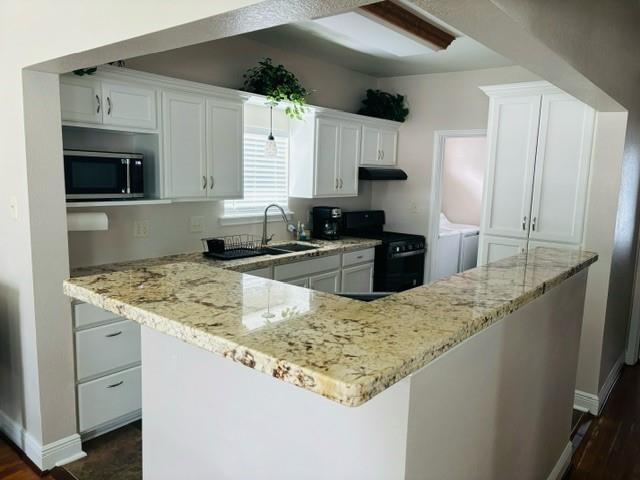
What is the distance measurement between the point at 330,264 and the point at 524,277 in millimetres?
2463

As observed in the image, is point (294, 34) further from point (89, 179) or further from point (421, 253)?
point (421, 253)

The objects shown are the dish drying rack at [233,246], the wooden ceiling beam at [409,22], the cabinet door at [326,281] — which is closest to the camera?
the wooden ceiling beam at [409,22]

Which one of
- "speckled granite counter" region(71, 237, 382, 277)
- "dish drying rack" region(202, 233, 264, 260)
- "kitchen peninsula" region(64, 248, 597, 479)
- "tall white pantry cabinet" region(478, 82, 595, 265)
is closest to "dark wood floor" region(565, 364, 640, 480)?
"kitchen peninsula" region(64, 248, 597, 479)

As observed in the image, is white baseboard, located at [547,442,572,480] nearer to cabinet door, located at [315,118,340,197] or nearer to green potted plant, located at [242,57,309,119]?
cabinet door, located at [315,118,340,197]

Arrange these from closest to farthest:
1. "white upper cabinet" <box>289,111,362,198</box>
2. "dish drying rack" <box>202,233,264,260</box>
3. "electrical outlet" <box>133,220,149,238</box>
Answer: "electrical outlet" <box>133,220,149,238</box>
"dish drying rack" <box>202,233,264,260</box>
"white upper cabinet" <box>289,111,362,198</box>

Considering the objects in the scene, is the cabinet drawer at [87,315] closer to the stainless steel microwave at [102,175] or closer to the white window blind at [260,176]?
the stainless steel microwave at [102,175]

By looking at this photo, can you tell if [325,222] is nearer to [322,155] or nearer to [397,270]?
[322,155]

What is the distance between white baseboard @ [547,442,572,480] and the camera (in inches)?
98.3

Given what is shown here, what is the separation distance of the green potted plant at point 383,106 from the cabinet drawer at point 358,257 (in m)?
1.46

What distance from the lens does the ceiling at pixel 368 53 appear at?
147 inches

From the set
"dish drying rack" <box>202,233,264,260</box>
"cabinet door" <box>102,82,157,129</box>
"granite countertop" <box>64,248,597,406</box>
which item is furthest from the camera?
"dish drying rack" <box>202,233,264,260</box>

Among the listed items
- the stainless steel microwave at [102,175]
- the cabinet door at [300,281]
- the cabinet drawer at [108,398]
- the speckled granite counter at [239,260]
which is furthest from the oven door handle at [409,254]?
the cabinet drawer at [108,398]

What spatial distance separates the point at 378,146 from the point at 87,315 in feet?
11.0

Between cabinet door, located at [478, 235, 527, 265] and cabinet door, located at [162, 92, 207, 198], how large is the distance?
2262 mm
